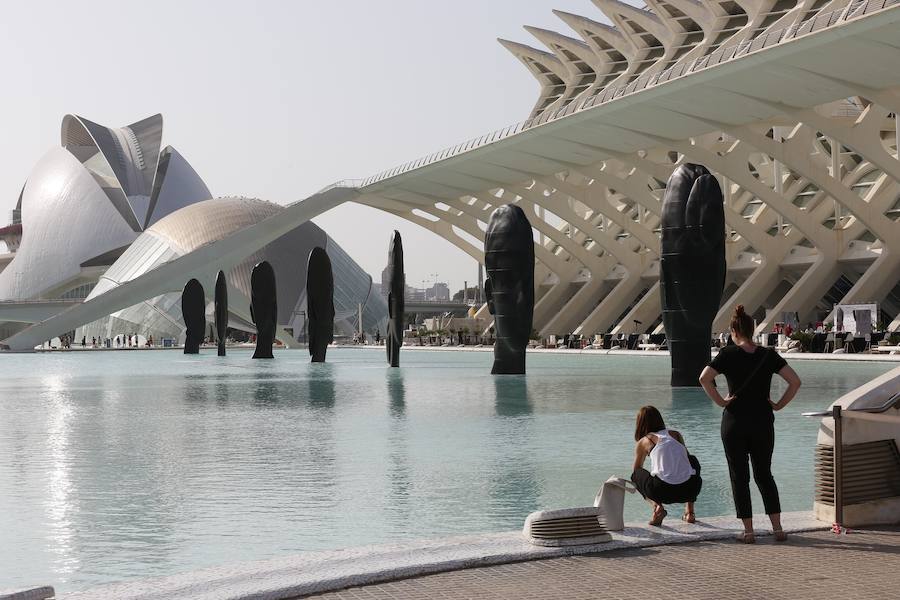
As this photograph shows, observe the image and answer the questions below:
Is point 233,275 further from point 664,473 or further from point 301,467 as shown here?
point 664,473

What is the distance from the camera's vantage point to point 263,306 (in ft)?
149

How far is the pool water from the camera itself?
725cm

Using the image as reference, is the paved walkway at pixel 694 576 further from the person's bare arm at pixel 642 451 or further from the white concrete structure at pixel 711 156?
the white concrete structure at pixel 711 156

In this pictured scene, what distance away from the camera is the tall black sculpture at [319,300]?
1505 inches

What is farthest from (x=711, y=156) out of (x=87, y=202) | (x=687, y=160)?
(x=87, y=202)

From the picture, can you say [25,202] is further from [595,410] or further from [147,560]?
[147,560]

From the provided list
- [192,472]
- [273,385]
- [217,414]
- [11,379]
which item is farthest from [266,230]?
[192,472]

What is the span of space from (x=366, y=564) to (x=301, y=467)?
509 centimetres

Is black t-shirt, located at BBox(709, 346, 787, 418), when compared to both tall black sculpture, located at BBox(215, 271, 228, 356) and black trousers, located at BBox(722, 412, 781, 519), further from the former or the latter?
tall black sculpture, located at BBox(215, 271, 228, 356)

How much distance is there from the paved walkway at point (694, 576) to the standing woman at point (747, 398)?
50cm

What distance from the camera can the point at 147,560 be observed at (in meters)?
6.66

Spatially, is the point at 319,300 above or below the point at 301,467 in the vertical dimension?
above

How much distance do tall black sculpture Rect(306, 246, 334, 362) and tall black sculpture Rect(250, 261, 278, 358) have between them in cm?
628

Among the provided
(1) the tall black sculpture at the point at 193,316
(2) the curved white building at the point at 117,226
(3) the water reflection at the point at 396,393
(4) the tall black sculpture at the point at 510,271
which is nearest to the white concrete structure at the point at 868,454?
(3) the water reflection at the point at 396,393
